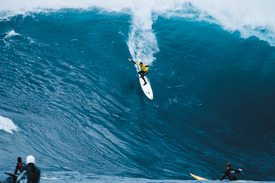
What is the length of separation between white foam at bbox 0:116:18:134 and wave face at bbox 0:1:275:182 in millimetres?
333

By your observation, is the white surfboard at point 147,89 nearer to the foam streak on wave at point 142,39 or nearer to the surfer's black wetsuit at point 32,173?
the foam streak on wave at point 142,39

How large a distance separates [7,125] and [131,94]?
857 cm

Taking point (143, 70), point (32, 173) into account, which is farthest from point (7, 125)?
point (32, 173)

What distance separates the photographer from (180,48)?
101 ft

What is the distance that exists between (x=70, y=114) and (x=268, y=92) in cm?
1213

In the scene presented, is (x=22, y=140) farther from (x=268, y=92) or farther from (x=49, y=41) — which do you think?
(x=268, y=92)

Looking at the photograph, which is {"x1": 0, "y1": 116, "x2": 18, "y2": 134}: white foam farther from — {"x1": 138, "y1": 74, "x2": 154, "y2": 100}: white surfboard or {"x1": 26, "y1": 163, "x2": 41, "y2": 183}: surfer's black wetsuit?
{"x1": 26, "y1": 163, "x2": 41, "y2": 183}: surfer's black wetsuit

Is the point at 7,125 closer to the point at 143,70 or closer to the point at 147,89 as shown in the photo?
the point at 147,89

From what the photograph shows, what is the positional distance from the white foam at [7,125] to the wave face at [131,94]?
333 mm

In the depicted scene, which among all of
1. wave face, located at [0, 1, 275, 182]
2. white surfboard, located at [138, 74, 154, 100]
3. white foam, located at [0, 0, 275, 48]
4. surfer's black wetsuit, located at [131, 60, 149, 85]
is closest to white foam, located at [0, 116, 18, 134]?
wave face, located at [0, 1, 275, 182]

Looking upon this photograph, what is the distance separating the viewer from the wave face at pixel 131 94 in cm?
2047

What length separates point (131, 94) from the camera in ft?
87.1

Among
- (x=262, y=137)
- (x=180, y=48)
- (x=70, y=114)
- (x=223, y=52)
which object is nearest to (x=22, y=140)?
(x=70, y=114)

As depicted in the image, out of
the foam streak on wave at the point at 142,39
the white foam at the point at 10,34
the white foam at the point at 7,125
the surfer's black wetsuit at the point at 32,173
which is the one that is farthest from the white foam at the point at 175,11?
the surfer's black wetsuit at the point at 32,173
